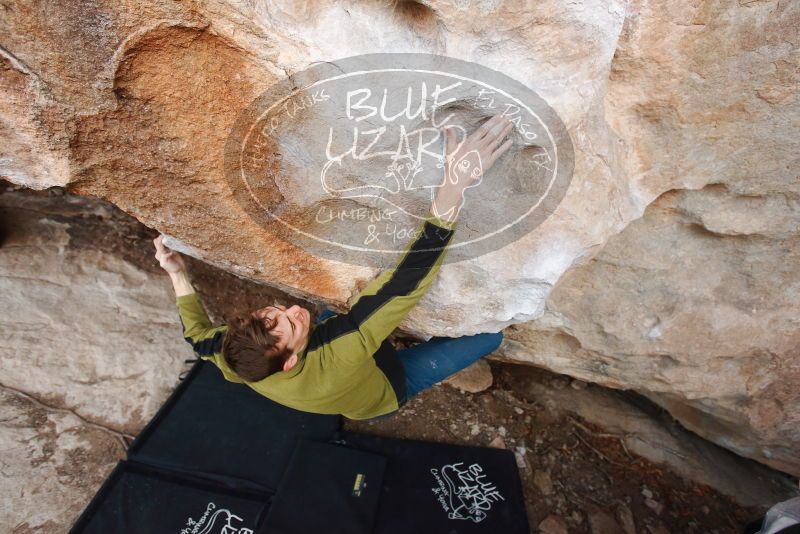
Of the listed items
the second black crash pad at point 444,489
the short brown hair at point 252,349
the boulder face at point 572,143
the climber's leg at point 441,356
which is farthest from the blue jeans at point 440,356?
the short brown hair at point 252,349

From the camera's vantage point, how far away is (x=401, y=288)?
124 cm

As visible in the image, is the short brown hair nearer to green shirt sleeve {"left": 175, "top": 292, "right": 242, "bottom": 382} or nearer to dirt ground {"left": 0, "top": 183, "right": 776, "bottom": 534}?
Result: green shirt sleeve {"left": 175, "top": 292, "right": 242, "bottom": 382}

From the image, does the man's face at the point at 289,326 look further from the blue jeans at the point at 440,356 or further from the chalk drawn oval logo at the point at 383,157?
the blue jeans at the point at 440,356

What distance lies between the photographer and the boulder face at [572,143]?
0.97m

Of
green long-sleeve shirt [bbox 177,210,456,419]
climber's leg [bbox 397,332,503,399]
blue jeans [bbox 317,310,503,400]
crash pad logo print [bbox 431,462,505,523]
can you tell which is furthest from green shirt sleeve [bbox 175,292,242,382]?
crash pad logo print [bbox 431,462,505,523]

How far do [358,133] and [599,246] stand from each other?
2.25 feet

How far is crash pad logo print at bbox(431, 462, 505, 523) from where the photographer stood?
6.16 ft

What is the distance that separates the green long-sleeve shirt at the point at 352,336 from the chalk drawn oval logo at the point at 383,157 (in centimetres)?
8

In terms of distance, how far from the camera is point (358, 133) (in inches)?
43.8

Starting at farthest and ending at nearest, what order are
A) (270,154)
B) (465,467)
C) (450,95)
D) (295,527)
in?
(465,467)
(295,527)
(270,154)
(450,95)

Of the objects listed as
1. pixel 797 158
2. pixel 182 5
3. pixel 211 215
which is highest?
pixel 797 158

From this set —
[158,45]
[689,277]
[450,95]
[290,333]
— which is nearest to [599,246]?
[689,277]

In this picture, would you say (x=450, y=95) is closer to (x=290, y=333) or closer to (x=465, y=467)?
(x=290, y=333)

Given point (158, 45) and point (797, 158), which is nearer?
point (158, 45)
